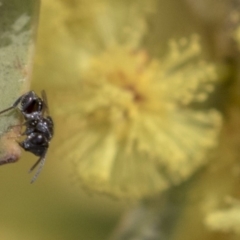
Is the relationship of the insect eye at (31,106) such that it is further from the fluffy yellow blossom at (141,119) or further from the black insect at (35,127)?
the fluffy yellow blossom at (141,119)

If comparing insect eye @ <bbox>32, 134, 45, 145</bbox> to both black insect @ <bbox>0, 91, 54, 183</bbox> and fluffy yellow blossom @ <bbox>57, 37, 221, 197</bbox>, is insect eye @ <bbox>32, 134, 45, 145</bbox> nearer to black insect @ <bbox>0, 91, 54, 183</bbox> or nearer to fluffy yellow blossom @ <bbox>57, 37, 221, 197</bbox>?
black insect @ <bbox>0, 91, 54, 183</bbox>

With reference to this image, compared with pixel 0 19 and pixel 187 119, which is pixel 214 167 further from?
pixel 0 19

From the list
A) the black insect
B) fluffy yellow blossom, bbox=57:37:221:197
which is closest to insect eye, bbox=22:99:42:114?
the black insect

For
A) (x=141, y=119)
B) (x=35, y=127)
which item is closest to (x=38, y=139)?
(x=35, y=127)

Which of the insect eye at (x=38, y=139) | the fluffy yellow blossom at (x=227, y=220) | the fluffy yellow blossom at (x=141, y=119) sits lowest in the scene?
the insect eye at (x=38, y=139)

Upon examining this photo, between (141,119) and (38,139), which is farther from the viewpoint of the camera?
(141,119)

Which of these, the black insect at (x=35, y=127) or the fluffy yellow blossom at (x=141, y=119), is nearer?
the black insect at (x=35, y=127)

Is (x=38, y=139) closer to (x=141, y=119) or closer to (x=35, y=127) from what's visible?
(x=35, y=127)

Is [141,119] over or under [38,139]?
over

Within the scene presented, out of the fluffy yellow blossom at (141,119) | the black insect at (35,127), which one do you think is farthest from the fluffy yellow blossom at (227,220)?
the black insect at (35,127)

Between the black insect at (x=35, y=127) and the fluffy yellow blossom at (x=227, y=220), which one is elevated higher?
the fluffy yellow blossom at (x=227, y=220)
